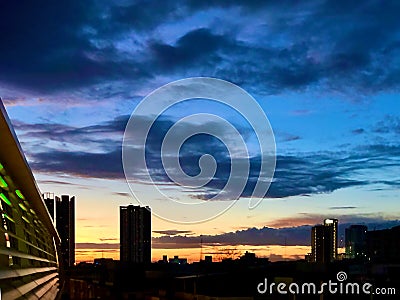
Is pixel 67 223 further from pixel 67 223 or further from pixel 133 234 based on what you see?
pixel 133 234

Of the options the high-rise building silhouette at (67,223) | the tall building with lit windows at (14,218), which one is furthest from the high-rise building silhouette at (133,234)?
the tall building with lit windows at (14,218)

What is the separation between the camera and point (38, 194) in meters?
8.33

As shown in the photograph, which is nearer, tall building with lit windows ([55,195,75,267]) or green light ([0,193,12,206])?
green light ([0,193,12,206])

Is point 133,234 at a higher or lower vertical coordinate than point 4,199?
lower

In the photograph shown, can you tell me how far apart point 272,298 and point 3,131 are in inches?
561

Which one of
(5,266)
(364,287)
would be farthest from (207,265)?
(5,266)

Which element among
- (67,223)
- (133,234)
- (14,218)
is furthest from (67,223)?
(14,218)

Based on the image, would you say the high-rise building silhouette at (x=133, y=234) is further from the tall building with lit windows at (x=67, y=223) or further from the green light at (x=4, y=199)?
the green light at (x=4, y=199)

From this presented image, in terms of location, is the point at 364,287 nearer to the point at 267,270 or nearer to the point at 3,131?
the point at 267,270

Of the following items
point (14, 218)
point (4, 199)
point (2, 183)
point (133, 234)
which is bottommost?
point (133, 234)

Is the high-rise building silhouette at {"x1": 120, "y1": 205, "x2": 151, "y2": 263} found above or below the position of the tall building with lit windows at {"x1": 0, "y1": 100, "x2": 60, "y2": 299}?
below

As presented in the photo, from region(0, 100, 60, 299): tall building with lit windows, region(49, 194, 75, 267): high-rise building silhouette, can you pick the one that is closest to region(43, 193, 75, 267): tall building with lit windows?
region(49, 194, 75, 267): high-rise building silhouette

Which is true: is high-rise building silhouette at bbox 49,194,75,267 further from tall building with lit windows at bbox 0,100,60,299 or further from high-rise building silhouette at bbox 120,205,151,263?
tall building with lit windows at bbox 0,100,60,299

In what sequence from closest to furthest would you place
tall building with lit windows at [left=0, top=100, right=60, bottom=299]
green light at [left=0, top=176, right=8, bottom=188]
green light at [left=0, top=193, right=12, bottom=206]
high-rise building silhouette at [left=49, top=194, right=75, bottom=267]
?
tall building with lit windows at [left=0, top=100, right=60, bottom=299] < green light at [left=0, top=193, right=12, bottom=206] < green light at [left=0, top=176, right=8, bottom=188] < high-rise building silhouette at [left=49, top=194, right=75, bottom=267]
